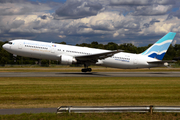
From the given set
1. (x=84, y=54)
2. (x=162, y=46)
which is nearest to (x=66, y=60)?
(x=84, y=54)

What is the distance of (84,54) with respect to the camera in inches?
1513

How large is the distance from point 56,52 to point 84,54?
5.36 m

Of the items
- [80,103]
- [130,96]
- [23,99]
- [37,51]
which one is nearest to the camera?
[80,103]

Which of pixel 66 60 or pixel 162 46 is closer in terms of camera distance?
pixel 66 60

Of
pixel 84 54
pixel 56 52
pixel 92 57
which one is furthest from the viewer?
pixel 84 54

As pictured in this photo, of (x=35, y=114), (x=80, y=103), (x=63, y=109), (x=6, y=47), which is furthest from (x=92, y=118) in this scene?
(x=6, y=47)

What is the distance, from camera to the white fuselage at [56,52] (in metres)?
36.3

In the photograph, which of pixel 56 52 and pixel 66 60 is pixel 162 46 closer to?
pixel 66 60

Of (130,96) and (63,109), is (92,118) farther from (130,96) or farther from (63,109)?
(130,96)

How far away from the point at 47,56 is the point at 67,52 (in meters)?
3.74

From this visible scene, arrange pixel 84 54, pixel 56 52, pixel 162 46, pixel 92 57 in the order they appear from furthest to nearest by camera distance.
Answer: pixel 162 46, pixel 84 54, pixel 92 57, pixel 56 52

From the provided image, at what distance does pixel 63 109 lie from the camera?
9.32m

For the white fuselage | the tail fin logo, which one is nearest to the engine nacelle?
the white fuselage

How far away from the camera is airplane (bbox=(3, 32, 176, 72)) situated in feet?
119
